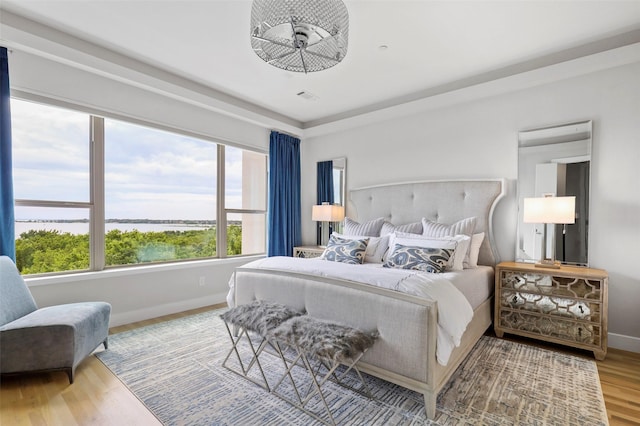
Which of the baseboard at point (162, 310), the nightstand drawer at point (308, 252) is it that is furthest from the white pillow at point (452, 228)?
the baseboard at point (162, 310)

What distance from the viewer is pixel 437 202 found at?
362cm

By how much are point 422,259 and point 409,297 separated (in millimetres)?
882

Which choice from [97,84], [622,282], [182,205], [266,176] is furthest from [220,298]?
[622,282]

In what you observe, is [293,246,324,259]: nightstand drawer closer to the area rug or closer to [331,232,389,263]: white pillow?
[331,232,389,263]: white pillow

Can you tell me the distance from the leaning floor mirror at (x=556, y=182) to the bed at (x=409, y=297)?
0.29 metres

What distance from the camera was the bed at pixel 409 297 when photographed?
1788 mm

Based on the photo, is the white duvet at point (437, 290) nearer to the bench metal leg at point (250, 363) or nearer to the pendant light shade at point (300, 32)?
the bench metal leg at point (250, 363)

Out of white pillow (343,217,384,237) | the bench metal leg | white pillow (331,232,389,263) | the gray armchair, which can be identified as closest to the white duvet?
the bench metal leg

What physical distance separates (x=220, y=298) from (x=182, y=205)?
1.36 metres

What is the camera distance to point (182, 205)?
156 inches

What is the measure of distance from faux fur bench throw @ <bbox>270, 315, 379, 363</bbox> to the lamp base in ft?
6.41

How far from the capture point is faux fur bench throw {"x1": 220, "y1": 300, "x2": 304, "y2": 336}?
2.00m

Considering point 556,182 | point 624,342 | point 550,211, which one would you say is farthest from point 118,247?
point 624,342

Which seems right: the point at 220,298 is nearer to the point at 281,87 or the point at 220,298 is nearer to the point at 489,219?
the point at 281,87
